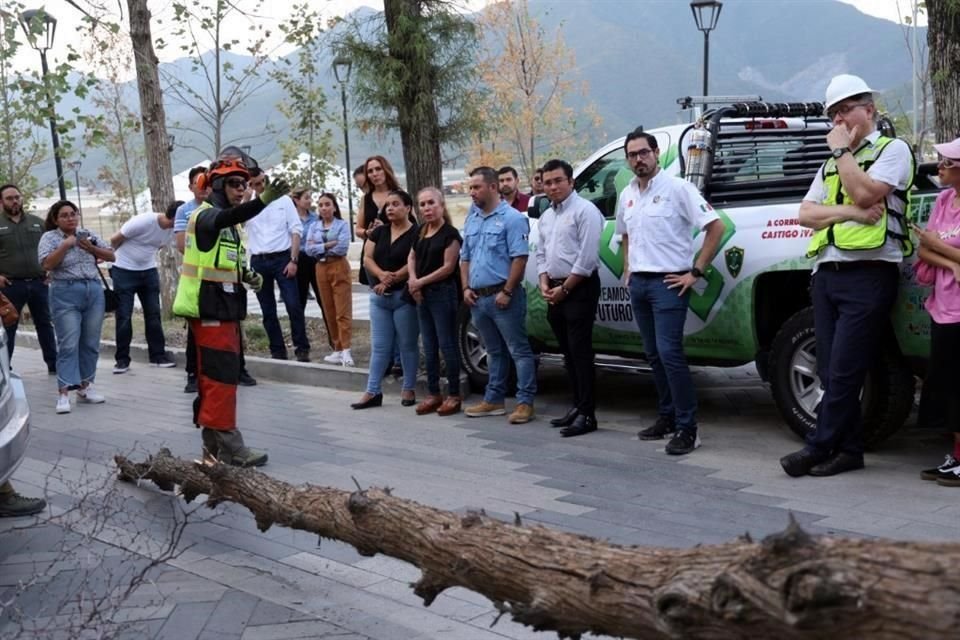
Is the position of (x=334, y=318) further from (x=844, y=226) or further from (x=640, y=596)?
(x=640, y=596)

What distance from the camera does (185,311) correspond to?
7.03 metres

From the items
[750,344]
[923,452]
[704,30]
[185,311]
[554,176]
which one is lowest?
[923,452]

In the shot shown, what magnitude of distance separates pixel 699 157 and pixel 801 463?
2414 millimetres

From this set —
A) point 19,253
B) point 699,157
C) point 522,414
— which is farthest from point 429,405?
point 19,253

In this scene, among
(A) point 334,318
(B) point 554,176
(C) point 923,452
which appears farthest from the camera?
(A) point 334,318

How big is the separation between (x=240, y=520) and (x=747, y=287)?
337cm

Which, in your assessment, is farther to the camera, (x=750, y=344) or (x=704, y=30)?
(x=704, y=30)

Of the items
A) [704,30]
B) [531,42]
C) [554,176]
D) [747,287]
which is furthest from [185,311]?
[531,42]

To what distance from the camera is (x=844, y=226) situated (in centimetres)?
624

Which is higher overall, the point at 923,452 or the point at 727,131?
the point at 727,131

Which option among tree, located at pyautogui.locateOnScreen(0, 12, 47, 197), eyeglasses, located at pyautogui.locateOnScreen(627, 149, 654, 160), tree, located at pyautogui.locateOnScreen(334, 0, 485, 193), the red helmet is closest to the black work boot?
the red helmet

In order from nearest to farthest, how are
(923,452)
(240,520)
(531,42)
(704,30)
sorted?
(240,520)
(923,452)
(704,30)
(531,42)

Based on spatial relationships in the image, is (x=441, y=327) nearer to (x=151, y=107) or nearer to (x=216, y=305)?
(x=216, y=305)

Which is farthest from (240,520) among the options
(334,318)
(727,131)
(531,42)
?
(531,42)
